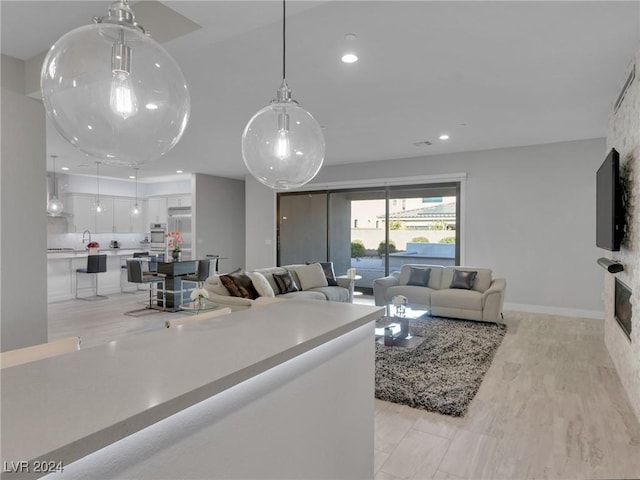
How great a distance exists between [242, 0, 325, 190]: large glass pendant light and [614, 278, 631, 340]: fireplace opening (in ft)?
10.4

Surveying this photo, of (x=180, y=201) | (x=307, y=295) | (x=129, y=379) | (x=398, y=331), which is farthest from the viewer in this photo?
(x=180, y=201)

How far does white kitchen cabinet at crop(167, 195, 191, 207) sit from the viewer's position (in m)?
10.8

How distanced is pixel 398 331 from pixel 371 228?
397 centimetres

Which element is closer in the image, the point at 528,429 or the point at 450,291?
the point at 528,429

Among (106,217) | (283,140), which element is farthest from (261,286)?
(106,217)

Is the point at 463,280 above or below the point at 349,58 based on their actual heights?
below

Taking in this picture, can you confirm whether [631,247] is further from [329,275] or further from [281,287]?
[329,275]

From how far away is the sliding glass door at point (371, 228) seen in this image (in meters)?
7.72

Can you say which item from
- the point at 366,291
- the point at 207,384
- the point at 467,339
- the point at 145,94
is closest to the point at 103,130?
the point at 145,94

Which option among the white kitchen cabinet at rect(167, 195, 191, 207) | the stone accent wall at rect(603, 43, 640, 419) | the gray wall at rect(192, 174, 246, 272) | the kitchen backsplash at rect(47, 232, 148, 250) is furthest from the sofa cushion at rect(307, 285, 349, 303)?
the kitchen backsplash at rect(47, 232, 148, 250)

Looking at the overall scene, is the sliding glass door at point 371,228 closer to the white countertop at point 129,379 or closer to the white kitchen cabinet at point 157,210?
the white kitchen cabinet at point 157,210

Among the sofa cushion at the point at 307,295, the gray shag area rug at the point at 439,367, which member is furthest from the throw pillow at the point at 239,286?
the gray shag area rug at the point at 439,367

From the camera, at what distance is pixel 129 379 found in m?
1.11

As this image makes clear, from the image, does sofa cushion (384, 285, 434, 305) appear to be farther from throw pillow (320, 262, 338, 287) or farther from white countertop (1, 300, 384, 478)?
white countertop (1, 300, 384, 478)
